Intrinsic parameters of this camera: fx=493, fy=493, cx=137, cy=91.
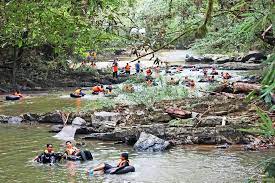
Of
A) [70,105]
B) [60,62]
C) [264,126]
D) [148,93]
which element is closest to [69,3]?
[264,126]

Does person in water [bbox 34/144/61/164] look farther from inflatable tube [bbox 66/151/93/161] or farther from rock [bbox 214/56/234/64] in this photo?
rock [bbox 214/56/234/64]

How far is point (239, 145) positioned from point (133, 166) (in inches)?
177

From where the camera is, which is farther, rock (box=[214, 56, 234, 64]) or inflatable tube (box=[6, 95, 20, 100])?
rock (box=[214, 56, 234, 64])

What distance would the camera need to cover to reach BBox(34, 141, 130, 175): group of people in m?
15.0

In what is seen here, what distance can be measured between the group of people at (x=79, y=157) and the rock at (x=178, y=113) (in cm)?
483

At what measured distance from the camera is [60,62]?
37.8m

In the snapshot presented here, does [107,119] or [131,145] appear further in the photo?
[107,119]

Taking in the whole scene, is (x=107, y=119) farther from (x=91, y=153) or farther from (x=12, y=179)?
(x=12, y=179)

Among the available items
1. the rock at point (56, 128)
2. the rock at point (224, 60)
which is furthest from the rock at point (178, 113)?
the rock at point (224, 60)

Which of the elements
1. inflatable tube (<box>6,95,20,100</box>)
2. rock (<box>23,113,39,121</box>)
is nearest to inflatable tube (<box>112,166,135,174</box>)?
rock (<box>23,113,39,121</box>)

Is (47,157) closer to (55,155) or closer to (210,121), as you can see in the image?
(55,155)

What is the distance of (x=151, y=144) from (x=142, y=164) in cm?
208

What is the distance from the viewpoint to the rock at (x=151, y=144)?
17.8 metres

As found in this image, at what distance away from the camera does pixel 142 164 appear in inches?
627
